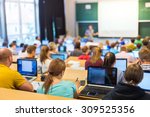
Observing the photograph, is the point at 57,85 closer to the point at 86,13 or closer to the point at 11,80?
the point at 11,80

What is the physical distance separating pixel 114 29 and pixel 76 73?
741cm

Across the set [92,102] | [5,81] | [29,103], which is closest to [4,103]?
[29,103]

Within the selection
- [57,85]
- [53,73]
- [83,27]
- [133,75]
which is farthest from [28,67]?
[83,27]

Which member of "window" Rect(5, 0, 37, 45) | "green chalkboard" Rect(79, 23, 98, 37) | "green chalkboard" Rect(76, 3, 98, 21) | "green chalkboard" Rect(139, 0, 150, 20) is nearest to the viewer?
"window" Rect(5, 0, 37, 45)

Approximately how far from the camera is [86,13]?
11570 millimetres

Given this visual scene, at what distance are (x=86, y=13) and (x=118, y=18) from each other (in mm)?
1469

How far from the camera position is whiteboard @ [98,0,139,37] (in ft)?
35.8

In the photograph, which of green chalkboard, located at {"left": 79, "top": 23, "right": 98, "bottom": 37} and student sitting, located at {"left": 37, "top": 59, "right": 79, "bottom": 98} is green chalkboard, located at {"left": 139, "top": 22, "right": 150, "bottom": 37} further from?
student sitting, located at {"left": 37, "top": 59, "right": 79, "bottom": 98}

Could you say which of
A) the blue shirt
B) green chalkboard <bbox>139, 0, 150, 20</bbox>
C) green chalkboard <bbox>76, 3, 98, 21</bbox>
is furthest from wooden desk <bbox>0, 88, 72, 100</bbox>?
green chalkboard <bbox>76, 3, 98, 21</bbox>

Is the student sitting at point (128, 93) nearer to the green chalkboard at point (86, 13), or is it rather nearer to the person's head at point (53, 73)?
the person's head at point (53, 73)

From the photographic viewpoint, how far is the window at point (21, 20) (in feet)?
30.8

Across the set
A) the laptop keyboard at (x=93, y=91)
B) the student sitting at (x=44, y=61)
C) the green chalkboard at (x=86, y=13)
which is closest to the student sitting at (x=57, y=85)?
the laptop keyboard at (x=93, y=91)

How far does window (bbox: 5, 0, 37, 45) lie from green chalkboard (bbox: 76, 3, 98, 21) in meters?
2.04

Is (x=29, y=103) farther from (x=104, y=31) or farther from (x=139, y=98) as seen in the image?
(x=104, y=31)
